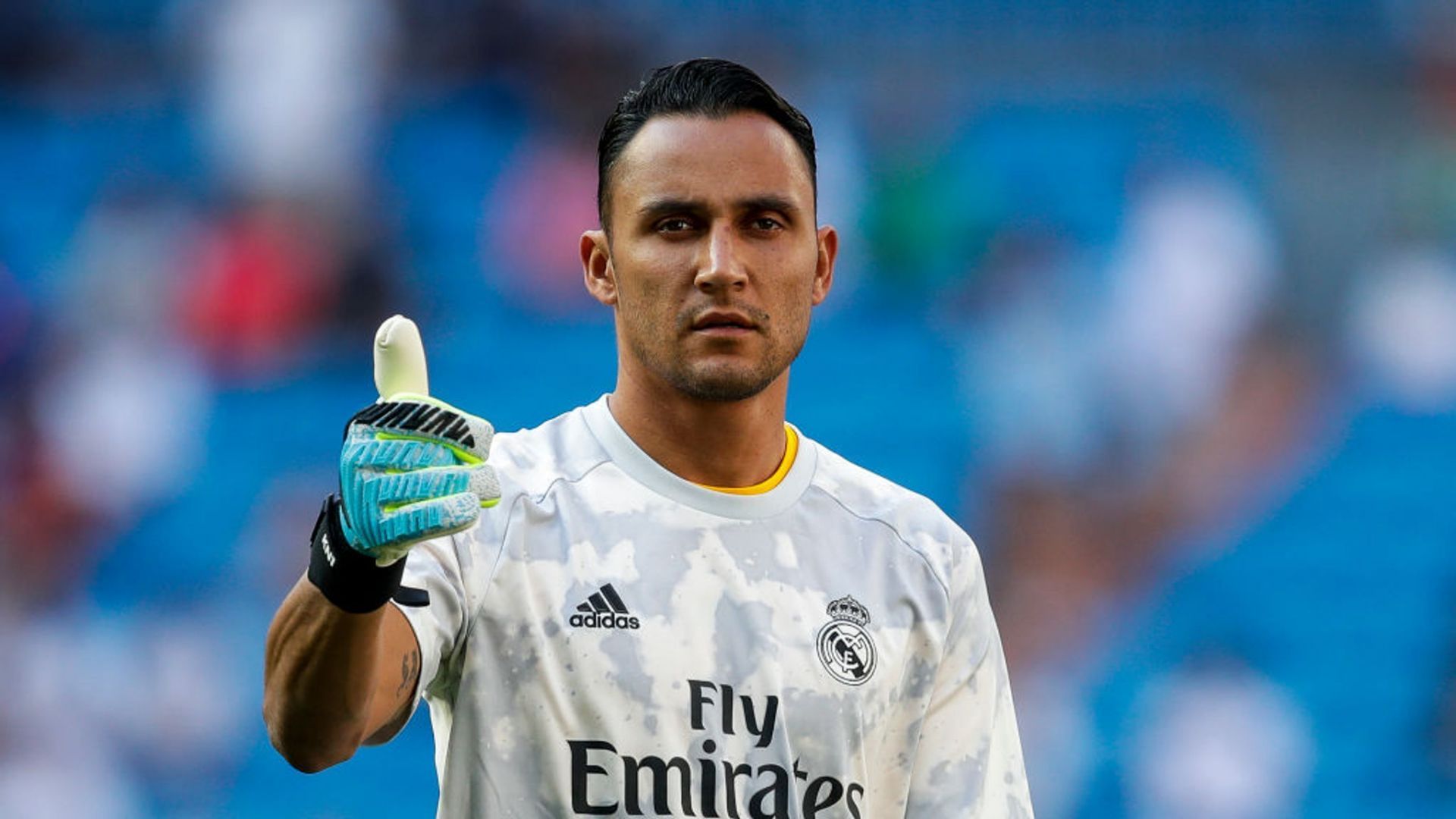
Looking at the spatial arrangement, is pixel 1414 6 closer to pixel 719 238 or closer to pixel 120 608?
pixel 120 608

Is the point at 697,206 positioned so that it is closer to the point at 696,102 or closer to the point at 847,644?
the point at 696,102

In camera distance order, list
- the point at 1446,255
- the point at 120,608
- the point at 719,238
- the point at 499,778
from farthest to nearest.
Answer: the point at 1446,255 → the point at 120,608 → the point at 719,238 → the point at 499,778

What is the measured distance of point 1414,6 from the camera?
32.5 feet

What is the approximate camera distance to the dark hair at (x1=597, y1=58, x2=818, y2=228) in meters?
3.12

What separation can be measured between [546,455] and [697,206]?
47cm

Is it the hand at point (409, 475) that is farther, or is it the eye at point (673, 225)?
the eye at point (673, 225)

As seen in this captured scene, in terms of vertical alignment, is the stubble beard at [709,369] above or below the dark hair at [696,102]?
below

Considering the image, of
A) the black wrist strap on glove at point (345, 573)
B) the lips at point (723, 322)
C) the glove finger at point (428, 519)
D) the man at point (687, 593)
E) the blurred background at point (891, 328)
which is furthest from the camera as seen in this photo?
the blurred background at point (891, 328)

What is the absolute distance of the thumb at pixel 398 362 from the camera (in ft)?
8.15

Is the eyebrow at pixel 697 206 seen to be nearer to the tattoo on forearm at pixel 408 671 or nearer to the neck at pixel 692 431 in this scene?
the neck at pixel 692 431

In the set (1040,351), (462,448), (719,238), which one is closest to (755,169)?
(719,238)

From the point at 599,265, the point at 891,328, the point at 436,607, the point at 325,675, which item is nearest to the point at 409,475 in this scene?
the point at 325,675

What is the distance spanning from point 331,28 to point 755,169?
661cm

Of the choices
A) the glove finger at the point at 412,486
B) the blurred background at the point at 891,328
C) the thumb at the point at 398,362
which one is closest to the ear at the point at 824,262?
the thumb at the point at 398,362
